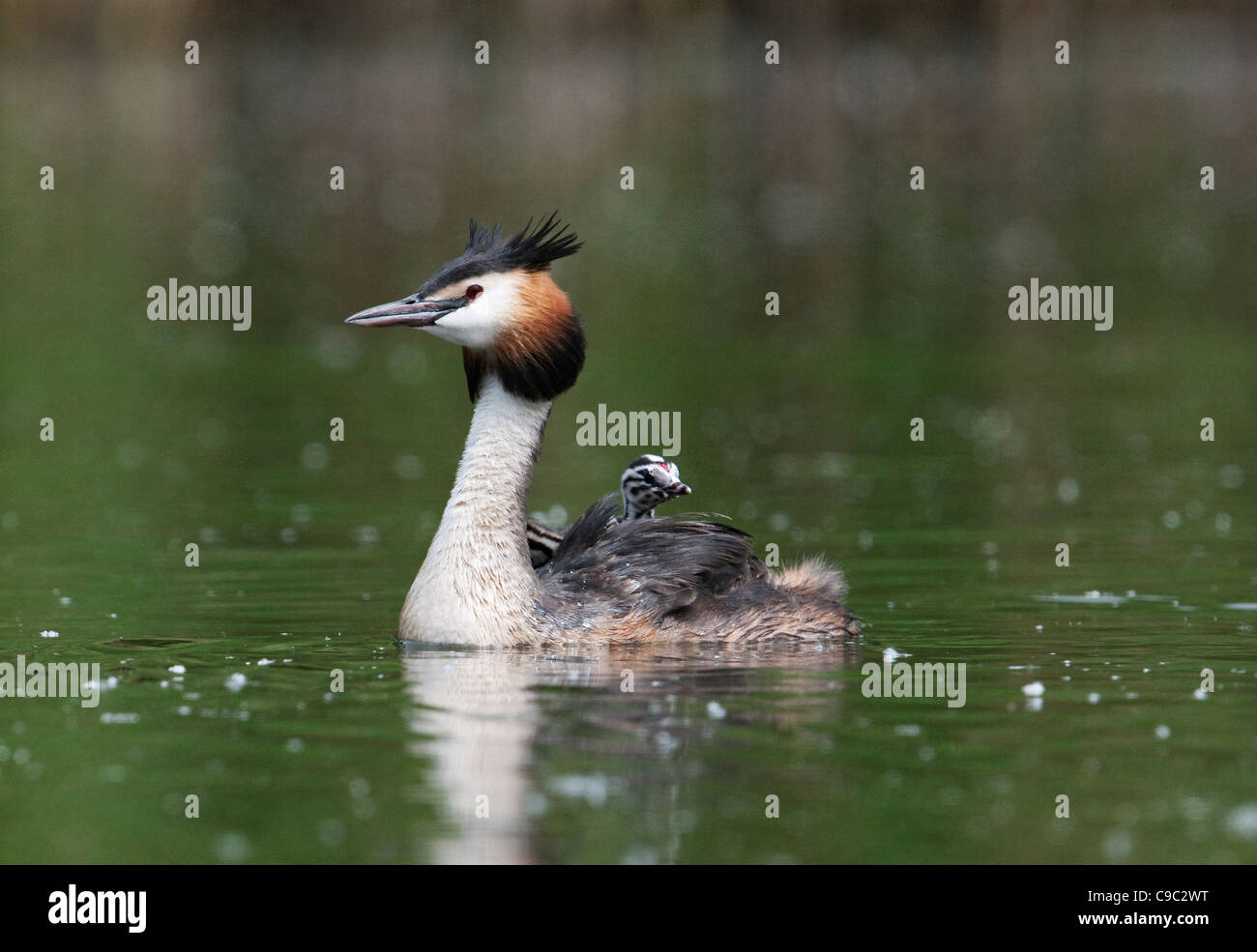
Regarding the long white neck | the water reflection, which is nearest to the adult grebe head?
the long white neck

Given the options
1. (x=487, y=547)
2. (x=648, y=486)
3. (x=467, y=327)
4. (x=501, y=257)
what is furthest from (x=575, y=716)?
(x=648, y=486)

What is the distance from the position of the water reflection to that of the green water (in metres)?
0.03

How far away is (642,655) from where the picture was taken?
11758 mm

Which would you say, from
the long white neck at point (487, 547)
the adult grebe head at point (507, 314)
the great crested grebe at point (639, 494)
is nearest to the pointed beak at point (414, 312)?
the adult grebe head at point (507, 314)

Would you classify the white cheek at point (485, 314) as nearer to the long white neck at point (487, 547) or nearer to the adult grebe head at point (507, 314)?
the adult grebe head at point (507, 314)

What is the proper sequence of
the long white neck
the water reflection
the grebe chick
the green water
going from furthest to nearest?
the grebe chick, the long white neck, the green water, the water reflection

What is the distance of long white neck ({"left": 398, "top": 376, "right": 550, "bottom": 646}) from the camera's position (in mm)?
11805

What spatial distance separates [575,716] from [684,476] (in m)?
7.90

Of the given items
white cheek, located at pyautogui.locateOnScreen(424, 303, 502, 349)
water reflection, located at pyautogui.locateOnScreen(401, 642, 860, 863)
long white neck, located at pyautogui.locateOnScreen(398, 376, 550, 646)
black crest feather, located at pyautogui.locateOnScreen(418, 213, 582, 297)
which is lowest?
water reflection, located at pyautogui.locateOnScreen(401, 642, 860, 863)

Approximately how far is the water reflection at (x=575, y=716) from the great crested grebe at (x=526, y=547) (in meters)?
0.15

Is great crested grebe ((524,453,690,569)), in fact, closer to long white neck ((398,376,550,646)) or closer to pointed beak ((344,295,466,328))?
long white neck ((398,376,550,646))

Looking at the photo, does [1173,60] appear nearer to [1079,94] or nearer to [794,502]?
[1079,94]
